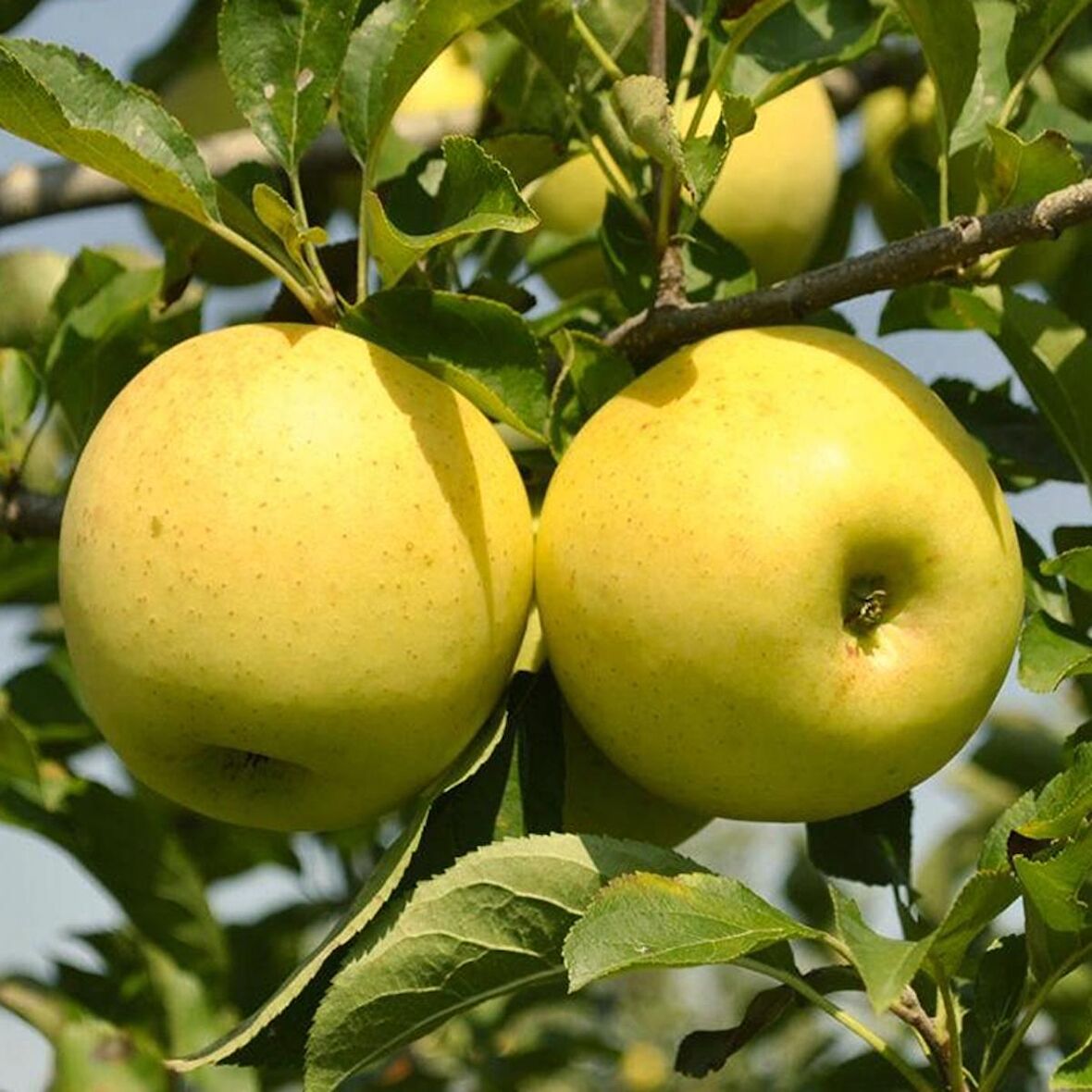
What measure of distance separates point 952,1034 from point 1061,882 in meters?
0.15

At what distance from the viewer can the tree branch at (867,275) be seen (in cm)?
131

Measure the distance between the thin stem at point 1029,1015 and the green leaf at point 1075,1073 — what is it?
5 cm

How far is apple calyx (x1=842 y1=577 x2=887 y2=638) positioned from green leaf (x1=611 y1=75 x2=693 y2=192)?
30 cm

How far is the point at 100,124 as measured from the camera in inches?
53.4

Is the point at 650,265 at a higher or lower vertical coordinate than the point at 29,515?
higher

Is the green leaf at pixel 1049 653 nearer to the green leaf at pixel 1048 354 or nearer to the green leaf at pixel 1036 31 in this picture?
the green leaf at pixel 1048 354

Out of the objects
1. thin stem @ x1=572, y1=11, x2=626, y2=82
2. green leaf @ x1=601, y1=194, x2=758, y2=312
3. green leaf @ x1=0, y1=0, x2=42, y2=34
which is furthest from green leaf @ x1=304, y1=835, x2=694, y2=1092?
green leaf @ x1=0, y1=0, x2=42, y2=34

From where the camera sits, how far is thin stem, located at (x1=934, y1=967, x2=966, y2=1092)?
4.21 ft

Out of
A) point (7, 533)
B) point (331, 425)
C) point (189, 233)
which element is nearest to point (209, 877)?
point (7, 533)

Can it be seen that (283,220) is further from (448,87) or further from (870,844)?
(448,87)

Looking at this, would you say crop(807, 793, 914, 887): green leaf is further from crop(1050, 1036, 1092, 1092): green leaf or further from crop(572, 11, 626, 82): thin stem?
crop(572, 11, 626, 82): thin stem

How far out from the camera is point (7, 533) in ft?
6.17

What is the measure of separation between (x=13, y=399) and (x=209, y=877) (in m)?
0.87

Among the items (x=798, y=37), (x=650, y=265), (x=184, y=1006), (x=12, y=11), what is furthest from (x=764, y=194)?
(x=184, y=1006)
